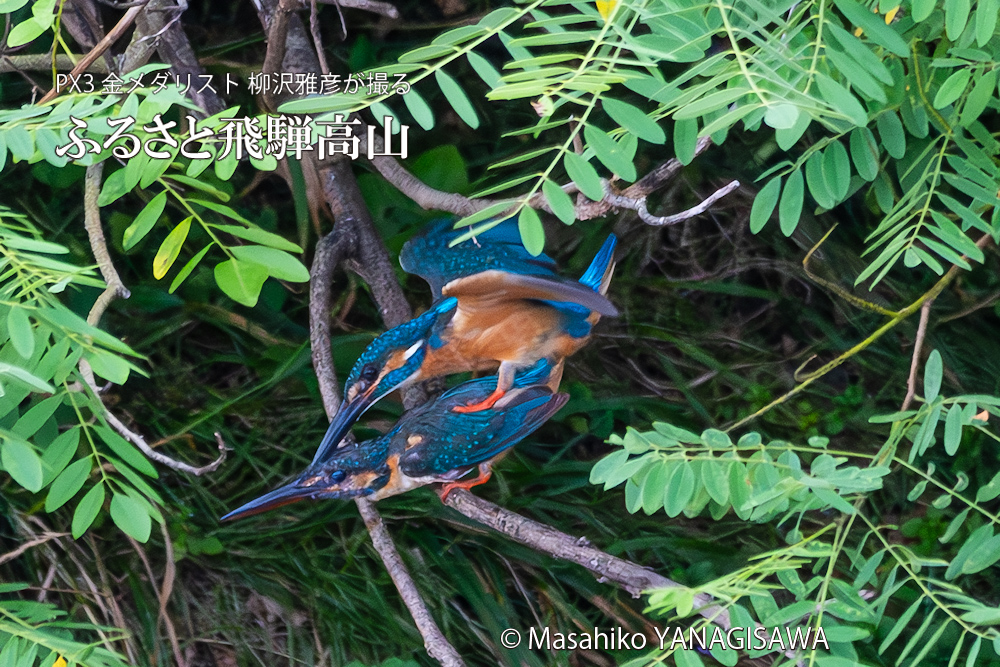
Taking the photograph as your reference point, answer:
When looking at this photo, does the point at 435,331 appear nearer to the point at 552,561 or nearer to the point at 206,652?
the point at 552,561

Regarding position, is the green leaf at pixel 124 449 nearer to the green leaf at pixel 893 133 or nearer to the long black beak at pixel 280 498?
the long black beak at pixel 280 498

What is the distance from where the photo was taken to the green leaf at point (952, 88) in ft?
2.87

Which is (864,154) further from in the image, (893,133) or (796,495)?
(796,495)

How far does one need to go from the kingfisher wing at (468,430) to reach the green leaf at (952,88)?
0.56 meters

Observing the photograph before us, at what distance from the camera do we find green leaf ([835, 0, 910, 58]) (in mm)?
798

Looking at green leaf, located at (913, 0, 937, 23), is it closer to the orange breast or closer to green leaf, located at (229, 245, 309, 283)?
the orange breast

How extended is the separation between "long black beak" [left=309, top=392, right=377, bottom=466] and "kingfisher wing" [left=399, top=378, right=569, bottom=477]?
0.24ft

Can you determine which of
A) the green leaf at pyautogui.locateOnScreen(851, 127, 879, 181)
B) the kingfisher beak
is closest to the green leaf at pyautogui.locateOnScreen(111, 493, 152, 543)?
the kingfisher beak

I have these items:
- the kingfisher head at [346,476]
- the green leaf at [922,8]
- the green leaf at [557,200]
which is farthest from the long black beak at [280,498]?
the green leaf at [922,8]

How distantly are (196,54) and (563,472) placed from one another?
2.90ft

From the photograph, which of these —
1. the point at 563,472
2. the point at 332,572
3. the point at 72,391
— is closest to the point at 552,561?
the point at 563,472

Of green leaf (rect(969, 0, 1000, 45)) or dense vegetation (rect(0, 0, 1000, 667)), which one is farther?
dense vegetation (rect(0, 0, 1000, 667))

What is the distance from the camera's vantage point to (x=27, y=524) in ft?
4.38

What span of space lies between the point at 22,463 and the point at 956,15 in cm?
99
